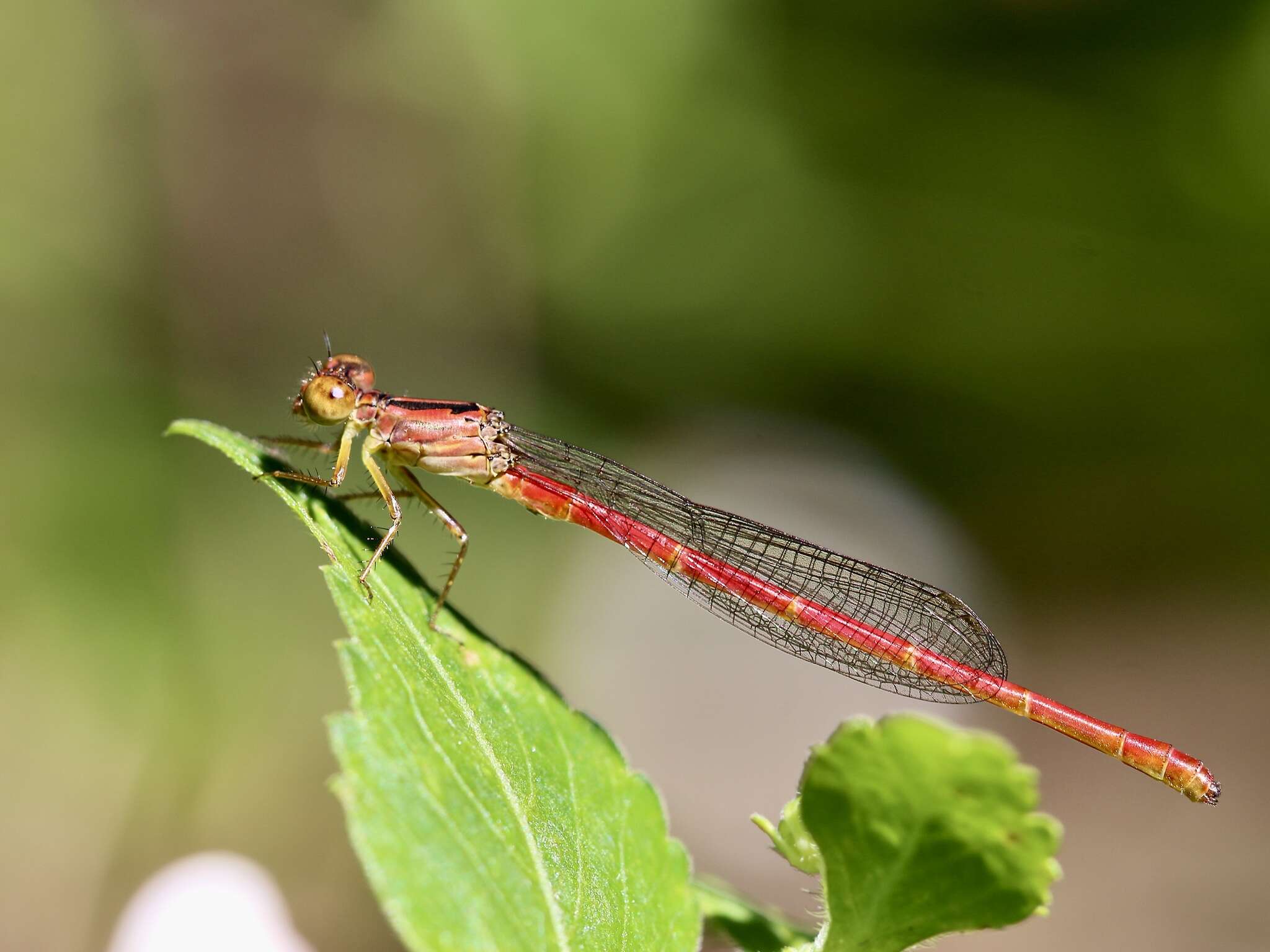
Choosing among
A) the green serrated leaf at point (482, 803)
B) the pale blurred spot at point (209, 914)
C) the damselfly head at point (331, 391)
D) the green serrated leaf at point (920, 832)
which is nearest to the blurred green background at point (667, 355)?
the damselfly head at point (331, 391)

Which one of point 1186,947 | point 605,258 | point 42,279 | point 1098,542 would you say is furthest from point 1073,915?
point 42,279

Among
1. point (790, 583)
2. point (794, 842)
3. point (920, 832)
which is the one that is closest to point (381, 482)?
point (790, 583)

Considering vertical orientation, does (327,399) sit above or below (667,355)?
below

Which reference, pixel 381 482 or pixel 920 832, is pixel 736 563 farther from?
pixel 920 832

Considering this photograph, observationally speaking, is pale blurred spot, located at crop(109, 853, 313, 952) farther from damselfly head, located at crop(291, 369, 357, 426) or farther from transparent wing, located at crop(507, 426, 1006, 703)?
transparent wing, located at crop(507, 426, 1006, 703)

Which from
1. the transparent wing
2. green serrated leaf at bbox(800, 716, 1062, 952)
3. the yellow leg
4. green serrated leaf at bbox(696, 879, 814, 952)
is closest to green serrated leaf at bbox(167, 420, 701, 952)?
green serrated leaf at bbox(696, 879, 814, 952)

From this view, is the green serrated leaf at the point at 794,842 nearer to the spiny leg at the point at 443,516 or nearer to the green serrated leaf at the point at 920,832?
the green serrated leaf at the point at 920,832

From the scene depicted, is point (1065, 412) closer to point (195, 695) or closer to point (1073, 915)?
point (1073, 915)
